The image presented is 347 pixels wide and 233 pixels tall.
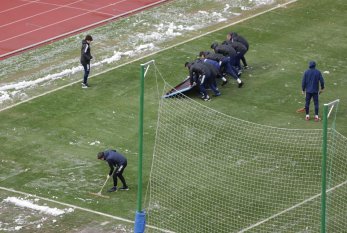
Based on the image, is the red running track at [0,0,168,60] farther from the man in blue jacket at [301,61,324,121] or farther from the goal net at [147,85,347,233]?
the man in blue jacket at [301,61,324,121]

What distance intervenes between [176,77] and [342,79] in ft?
14.9

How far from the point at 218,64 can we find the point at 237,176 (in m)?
5.48

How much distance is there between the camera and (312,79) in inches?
1098

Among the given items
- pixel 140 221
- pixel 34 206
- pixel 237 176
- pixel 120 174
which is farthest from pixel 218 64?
pixel 140 221

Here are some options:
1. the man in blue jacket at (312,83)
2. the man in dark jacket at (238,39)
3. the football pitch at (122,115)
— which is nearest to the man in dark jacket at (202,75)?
the football pitch at (122,115)

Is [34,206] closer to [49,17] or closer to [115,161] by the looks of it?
[115,161]

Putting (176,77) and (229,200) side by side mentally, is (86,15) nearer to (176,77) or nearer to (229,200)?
(176,77)

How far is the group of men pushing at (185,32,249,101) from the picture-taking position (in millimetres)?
29547

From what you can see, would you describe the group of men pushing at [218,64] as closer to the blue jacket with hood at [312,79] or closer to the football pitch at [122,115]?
the football pitch at [122,115]

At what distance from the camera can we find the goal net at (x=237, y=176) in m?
23.6

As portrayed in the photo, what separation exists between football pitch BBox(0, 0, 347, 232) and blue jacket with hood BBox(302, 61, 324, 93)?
91 centimetres

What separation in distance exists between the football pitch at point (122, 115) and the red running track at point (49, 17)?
3660 millimetres

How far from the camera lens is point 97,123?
28.5 m

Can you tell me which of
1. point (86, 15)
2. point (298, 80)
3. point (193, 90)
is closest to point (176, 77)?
point (193, 90)
